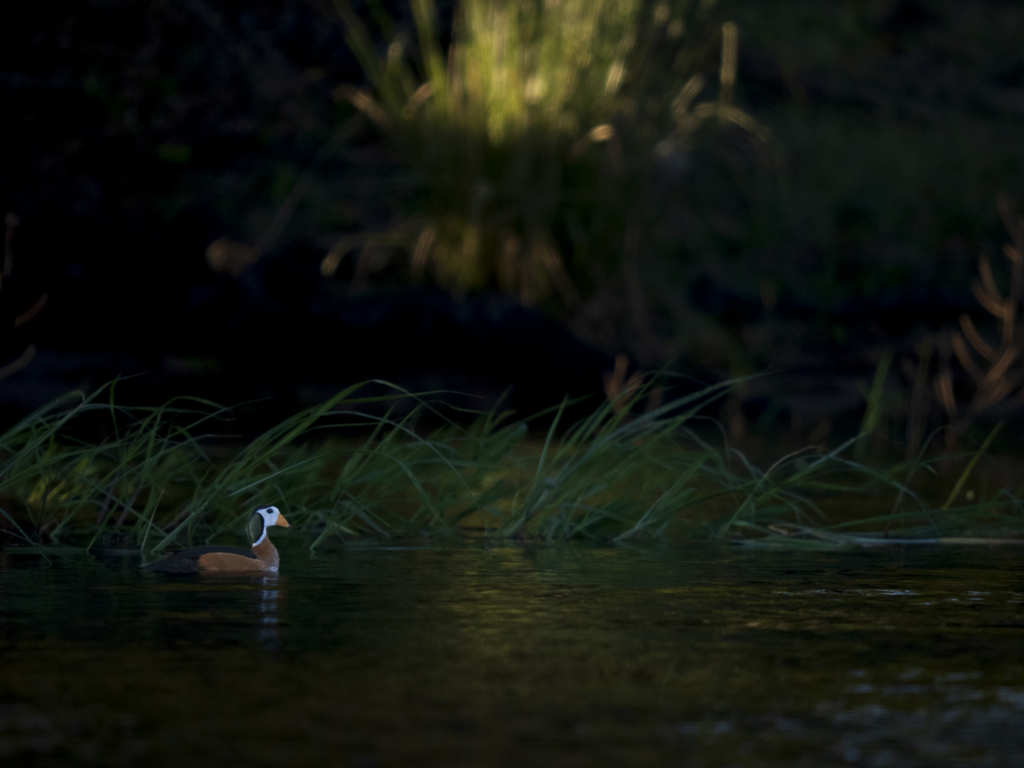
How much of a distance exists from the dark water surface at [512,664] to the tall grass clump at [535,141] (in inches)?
189

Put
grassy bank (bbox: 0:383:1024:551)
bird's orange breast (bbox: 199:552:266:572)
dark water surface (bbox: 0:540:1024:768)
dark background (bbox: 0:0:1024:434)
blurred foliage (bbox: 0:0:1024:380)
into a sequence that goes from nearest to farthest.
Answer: dark water surface (bbox: 0:540:1024:768) < bird's orange breast (bbox: 199:552:266:572) < grassy bank (bbox: 0:383:1024:551) < dark background (bbox: 0:0:1024:434) < blurred foliage (bbox: 0:0:1024:380)

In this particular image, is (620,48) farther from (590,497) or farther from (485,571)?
(485,571)

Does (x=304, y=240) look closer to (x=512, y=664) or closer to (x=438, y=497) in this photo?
(x=438, y=497)

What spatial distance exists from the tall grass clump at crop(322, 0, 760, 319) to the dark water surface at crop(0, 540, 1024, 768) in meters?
4.80

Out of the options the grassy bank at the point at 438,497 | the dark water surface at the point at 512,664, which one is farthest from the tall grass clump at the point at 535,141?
the dark water surface at the point at 512,664

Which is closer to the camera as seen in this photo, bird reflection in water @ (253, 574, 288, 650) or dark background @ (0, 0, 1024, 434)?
bird reflection in water @ (253, 574, 288, 650)

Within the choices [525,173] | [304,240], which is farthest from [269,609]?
[304,240]

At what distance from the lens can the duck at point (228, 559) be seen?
3.97 m

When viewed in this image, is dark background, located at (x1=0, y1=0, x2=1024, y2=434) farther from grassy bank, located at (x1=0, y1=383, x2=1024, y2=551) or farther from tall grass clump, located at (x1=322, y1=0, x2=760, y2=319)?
grassy bank, located at (x1=0, y1=383, x2=1024, y2=551)

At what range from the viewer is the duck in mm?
3973

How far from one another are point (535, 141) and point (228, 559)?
206 inches

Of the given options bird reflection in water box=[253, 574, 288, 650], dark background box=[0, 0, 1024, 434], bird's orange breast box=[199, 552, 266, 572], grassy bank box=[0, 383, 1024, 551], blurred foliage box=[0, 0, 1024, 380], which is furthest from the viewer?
blurred foliage box=[0, 0, 1024, 380]

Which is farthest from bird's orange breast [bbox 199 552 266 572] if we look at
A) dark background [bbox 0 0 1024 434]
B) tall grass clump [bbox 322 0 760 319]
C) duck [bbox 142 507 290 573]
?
tall grass clump [bbox 322 0 760 319]

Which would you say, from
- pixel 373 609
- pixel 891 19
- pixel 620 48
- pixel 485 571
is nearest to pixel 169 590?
pixel 373 609
